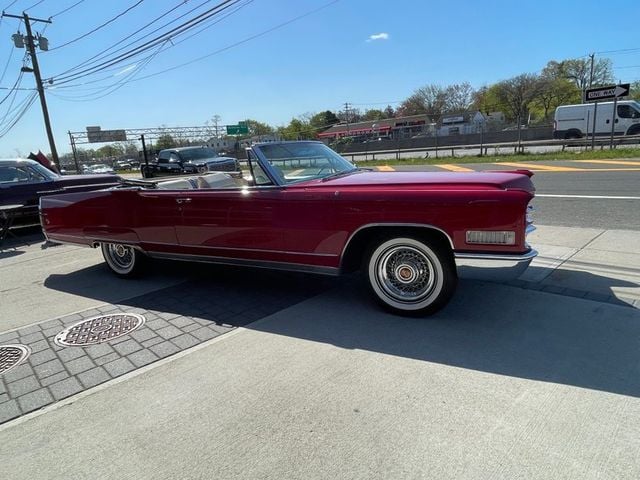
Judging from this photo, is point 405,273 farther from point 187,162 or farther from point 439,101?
point 439,101

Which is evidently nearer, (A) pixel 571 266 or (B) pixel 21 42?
(A) pixel 571 266

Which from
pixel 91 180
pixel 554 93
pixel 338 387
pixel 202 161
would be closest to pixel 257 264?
pixel 338 387

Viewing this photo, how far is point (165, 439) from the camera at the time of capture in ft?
7.73

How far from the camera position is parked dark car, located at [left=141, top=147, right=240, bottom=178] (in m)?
19.3

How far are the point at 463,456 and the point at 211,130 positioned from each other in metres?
63.1

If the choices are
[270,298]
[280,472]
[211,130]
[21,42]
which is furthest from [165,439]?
[211,130]

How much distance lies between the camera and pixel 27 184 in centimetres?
944

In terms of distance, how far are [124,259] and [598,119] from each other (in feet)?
100

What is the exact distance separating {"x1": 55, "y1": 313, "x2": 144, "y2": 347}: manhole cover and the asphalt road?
6162 mm

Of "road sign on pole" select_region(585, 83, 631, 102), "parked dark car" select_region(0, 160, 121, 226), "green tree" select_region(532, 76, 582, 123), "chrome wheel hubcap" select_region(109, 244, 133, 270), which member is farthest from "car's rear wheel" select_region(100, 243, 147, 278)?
"green tree" select_region(532, 76, 582, 123)

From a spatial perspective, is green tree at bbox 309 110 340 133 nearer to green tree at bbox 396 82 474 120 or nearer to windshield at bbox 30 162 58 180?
green tree at bbox 396 82 474 120

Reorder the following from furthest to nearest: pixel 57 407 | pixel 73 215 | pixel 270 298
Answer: pixel 73 215 → pixel 270 298 → pixel 57 407

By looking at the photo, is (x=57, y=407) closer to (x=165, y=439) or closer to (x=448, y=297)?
(x=165, y=439)

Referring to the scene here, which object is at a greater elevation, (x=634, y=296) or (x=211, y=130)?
(x=211, y=130)
